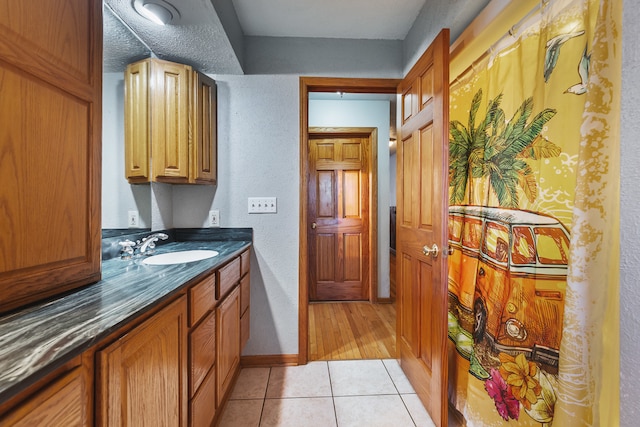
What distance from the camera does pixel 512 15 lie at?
101 cm

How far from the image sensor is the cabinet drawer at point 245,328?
67.1 inches

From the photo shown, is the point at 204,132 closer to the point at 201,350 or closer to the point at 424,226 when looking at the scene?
the point at 201,350

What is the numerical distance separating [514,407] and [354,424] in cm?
78

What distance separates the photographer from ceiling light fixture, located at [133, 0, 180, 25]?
1265mm

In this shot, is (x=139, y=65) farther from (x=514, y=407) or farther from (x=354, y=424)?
(x=514, y=407)

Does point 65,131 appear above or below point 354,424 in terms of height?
above

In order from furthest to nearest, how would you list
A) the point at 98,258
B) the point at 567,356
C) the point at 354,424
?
the point at 354,424 < the point at 98,258 < the point at 567,356

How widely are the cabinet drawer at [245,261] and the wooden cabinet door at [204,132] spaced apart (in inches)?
22.0

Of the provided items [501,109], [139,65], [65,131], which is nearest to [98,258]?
[65,131]

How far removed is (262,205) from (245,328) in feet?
2.77

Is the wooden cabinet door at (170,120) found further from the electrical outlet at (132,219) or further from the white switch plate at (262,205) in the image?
the white switch plate at (262,205)

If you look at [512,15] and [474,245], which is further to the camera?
[474,245]

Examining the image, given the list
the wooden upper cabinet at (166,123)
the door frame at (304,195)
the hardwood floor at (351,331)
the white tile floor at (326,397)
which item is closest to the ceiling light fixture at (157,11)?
the wooden upper cabinet at (166,123)

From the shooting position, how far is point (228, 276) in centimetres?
141
